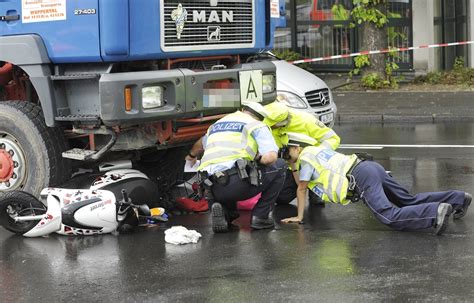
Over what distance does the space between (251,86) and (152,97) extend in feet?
3.68

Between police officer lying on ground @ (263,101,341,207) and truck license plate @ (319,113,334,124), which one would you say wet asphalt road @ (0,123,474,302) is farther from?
truck license plate @ (319,113,334,124)

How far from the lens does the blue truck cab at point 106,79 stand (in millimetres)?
7281

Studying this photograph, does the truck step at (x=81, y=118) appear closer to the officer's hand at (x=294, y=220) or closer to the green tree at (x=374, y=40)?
the officer's hand at (x=294, y=220)

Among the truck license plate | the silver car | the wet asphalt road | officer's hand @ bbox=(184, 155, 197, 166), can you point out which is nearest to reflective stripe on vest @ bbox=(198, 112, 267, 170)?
the wet asphalt road

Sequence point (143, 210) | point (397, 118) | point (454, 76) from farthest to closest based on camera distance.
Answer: point (454, 76) < point (397, 118) < point (143, 210)

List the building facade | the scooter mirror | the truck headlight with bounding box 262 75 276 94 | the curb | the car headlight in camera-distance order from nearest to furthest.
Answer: the scooter mirror → the truck headlight with bounding box 262 75 276 94 → the car headlight → the curb → the building facade

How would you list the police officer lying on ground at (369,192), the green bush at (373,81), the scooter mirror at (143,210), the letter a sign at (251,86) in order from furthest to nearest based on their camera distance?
the green bush at (373,81) < the letter a sign at (251,86) < the scooter mirror at (143,210) < the police officer lying on ground at (369,192)

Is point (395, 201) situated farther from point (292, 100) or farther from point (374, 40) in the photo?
point (374, 40)

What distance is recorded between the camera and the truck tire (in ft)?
25.2

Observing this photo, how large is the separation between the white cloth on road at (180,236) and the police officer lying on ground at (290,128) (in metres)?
1.09

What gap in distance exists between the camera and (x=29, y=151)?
771cm

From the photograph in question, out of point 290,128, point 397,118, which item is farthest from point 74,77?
point 397,118

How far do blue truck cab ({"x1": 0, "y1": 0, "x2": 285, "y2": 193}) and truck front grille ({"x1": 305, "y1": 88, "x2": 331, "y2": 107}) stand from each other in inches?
130

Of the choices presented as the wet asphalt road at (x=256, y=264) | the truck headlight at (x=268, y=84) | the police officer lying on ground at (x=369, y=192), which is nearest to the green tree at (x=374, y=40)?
the truck headlight at (x=268, y=84)
